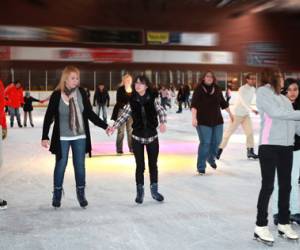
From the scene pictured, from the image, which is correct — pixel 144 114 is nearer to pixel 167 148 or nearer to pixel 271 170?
pixel 271 170

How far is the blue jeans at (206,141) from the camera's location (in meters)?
6.89

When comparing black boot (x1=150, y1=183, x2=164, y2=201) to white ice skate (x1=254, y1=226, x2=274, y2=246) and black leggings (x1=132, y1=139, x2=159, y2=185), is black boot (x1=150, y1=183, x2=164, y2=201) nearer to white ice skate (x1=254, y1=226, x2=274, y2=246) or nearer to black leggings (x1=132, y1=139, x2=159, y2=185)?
black leggings (x1=132, y1=139, x2=159, y2=185)

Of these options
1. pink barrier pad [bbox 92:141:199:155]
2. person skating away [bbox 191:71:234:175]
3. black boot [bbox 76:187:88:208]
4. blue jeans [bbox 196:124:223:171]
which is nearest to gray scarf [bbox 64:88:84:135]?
black boot [bbox 76:187:88:208]

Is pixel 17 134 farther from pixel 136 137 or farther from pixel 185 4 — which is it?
pixel 185 4

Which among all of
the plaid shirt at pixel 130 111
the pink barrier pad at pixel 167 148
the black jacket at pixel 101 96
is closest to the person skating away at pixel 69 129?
the black jacket at pixel 101 96

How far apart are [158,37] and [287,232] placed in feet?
9.47

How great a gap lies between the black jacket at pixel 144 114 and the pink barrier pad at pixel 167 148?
14.0 feet

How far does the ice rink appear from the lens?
3756 mm

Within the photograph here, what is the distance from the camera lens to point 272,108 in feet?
11.6

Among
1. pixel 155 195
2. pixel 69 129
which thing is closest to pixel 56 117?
pixel 69 129

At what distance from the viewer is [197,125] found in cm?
700

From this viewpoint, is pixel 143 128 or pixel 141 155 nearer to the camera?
pixel 143 128

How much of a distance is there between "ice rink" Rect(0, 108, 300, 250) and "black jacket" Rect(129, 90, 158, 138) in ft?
2.48

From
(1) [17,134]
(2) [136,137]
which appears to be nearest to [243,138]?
(1) [17,134]
